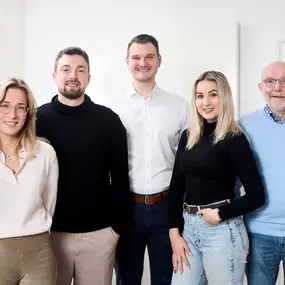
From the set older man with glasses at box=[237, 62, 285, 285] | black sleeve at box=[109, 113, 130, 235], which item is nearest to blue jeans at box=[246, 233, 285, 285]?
older man with glasses at box=[237, 62, 285, 285]

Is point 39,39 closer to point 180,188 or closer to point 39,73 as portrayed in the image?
point 39,73

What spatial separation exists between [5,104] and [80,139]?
0.40 meters

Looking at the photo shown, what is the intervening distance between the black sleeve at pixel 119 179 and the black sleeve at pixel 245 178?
0.55m

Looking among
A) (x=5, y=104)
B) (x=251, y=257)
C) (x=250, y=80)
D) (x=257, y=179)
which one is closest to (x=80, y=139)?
(x=5, y=104)

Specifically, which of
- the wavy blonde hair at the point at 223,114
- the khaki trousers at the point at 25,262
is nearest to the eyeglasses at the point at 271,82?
the wavy blonde hair at the point at 223,114

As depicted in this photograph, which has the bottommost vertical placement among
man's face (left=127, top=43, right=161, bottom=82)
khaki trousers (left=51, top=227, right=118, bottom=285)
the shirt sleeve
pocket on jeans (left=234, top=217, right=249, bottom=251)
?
khaki trousers (left=51, top=227, right=118, bottom=285)

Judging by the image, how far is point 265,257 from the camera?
6.12ft

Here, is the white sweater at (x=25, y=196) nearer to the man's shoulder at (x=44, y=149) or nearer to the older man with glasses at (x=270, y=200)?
the man's shoulder at (x=44, y=149)

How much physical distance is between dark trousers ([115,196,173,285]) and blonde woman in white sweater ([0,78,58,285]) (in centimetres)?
52

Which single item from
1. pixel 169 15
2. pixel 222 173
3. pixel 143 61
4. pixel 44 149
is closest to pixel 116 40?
pixel 169 15

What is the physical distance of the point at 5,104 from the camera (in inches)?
68.2

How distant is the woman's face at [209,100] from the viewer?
1868 millimetres

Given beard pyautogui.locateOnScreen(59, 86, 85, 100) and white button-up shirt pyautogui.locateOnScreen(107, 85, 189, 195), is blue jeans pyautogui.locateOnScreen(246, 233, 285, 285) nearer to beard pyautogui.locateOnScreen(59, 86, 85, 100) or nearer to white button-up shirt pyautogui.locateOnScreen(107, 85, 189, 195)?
white button-up shirt pyautogui.locateOnScreen(107, 85, 189, 195)

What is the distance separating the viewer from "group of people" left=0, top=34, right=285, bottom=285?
172cm
